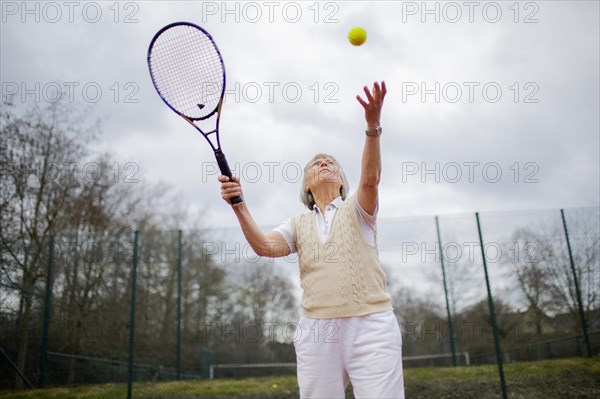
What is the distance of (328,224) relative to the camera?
255cm

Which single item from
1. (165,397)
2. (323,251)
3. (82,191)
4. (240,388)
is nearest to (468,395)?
(240,388)

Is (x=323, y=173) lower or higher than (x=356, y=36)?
lower

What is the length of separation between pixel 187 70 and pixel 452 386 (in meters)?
5.70

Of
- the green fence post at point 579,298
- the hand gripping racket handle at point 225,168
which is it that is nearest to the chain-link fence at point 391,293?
the green fence post at point 579,298

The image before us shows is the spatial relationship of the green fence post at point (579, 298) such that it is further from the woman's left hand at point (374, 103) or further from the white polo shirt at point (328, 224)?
the woman's left hand at point (374, 103)

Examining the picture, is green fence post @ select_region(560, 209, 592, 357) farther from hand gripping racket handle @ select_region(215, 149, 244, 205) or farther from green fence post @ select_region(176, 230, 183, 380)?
hand gripping racket handle @ select_region(215, 149, 244, 205)

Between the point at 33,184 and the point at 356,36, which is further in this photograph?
the point at 33,184

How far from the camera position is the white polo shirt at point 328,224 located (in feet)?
8.02

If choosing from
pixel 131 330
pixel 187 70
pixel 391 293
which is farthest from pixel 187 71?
pixel 391 293

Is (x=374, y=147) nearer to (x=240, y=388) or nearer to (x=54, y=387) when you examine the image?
(x=240, y=388)

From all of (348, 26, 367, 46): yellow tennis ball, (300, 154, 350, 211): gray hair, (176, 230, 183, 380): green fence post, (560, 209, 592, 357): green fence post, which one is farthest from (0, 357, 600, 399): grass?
(348, 26, 367, 46): yellow tennis ball

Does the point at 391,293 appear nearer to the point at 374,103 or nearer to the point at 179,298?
the point at 179,298

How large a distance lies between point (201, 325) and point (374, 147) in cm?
1063

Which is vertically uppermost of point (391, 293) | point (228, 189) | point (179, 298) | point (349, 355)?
point (228, 189)
